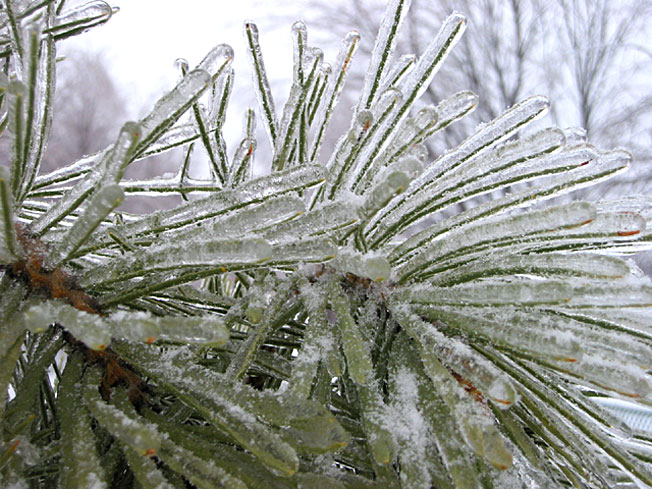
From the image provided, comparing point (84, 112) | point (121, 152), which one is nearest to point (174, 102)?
point (121, 152)

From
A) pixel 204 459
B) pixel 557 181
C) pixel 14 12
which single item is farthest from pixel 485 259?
pixel 14 12

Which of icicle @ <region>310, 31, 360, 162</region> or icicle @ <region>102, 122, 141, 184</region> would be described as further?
icicle @ <region>310, 31, 360, 162</region>

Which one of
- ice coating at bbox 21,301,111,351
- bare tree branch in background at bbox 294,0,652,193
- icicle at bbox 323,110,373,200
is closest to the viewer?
ice coating at bbox 21,301,111,351

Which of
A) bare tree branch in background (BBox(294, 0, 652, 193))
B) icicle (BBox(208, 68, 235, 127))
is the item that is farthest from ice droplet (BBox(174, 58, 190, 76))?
bare tree branch in background (BBox(294, 0, 652, 193))

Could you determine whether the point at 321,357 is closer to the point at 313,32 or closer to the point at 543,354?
the point at 543,354

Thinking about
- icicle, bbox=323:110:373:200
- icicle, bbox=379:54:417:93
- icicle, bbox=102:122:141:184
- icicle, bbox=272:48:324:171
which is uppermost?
icicle, bbox=379:54:417:93

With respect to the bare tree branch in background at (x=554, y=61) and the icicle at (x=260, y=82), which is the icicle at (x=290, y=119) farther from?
the bare tree branch in background at (x=554, y=61)

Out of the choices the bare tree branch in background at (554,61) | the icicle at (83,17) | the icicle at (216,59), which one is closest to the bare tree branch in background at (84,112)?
the bare tree branch in background at (554,61)

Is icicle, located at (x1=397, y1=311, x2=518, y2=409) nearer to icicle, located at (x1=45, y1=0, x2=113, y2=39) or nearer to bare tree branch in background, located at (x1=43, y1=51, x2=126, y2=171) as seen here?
icicle, located at (x1=45, y1=0, x2=113, y2=39)
